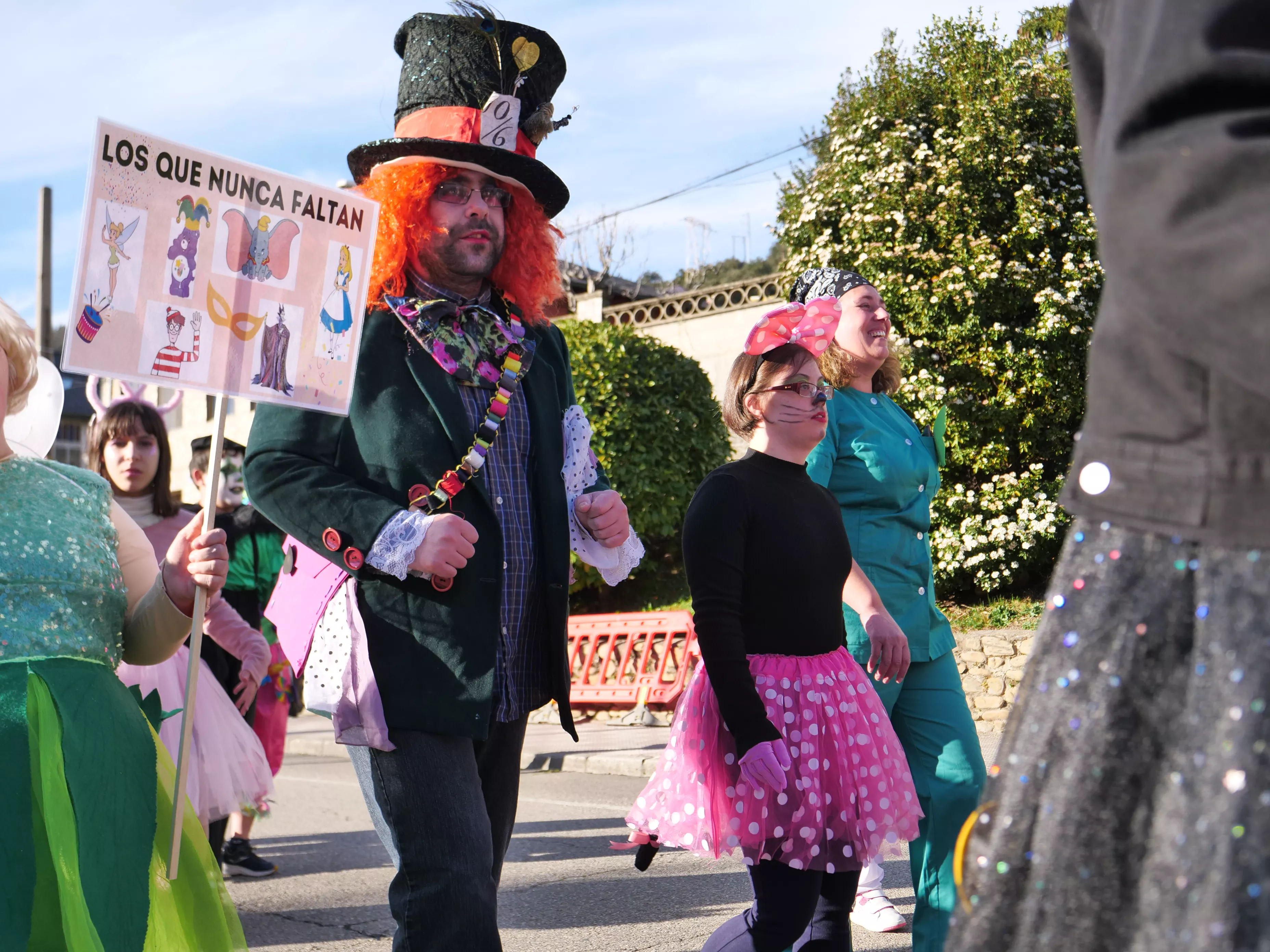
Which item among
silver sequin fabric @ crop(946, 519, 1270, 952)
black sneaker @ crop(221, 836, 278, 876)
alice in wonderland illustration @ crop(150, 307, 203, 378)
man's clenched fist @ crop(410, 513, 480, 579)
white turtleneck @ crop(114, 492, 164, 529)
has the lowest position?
black sneaker @ crop(221, 836, 278, 876)

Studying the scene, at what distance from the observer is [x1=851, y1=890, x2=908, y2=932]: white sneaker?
180 inches

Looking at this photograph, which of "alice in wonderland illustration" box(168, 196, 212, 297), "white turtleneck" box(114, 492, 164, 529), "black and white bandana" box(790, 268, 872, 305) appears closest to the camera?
"alice in wonderland illustration" box(168, 196, 212, 297)

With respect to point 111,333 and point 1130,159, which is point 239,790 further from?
point 1130,159

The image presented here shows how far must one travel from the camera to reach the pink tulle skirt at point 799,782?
310 centimetres

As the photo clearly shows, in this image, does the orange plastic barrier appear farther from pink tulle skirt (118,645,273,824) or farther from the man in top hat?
the man in top hat

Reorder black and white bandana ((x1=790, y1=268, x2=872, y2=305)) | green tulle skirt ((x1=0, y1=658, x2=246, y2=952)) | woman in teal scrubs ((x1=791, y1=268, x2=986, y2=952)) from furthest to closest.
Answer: black and white bandana ((x1=790, y1=268, x2=872, y2=305)), woman in teal scrubs ((x1=791, y1=268, x2=986, y2=952)), green tulle skirt ((x1=0, y1=658, x2=246, y2=952))

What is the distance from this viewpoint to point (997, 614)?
12117 millimetres

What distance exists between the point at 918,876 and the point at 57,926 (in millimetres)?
2247

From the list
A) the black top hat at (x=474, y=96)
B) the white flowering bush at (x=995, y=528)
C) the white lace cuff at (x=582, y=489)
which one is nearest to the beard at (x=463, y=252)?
the black top hat at (x=474, y=96)

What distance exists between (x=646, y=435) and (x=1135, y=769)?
46.8ft

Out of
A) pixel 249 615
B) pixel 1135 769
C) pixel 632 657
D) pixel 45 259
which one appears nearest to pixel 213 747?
pixel 249 615

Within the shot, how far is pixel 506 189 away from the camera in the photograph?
3309mm

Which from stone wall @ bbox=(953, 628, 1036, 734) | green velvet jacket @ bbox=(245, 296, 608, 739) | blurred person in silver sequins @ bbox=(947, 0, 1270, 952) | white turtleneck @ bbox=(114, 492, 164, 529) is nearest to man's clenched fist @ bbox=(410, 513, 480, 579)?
green velvet jacket @ bbox=(245, 296, 608, 739)

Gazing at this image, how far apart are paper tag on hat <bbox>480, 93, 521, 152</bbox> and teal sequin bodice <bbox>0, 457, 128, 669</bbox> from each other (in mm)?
1185
